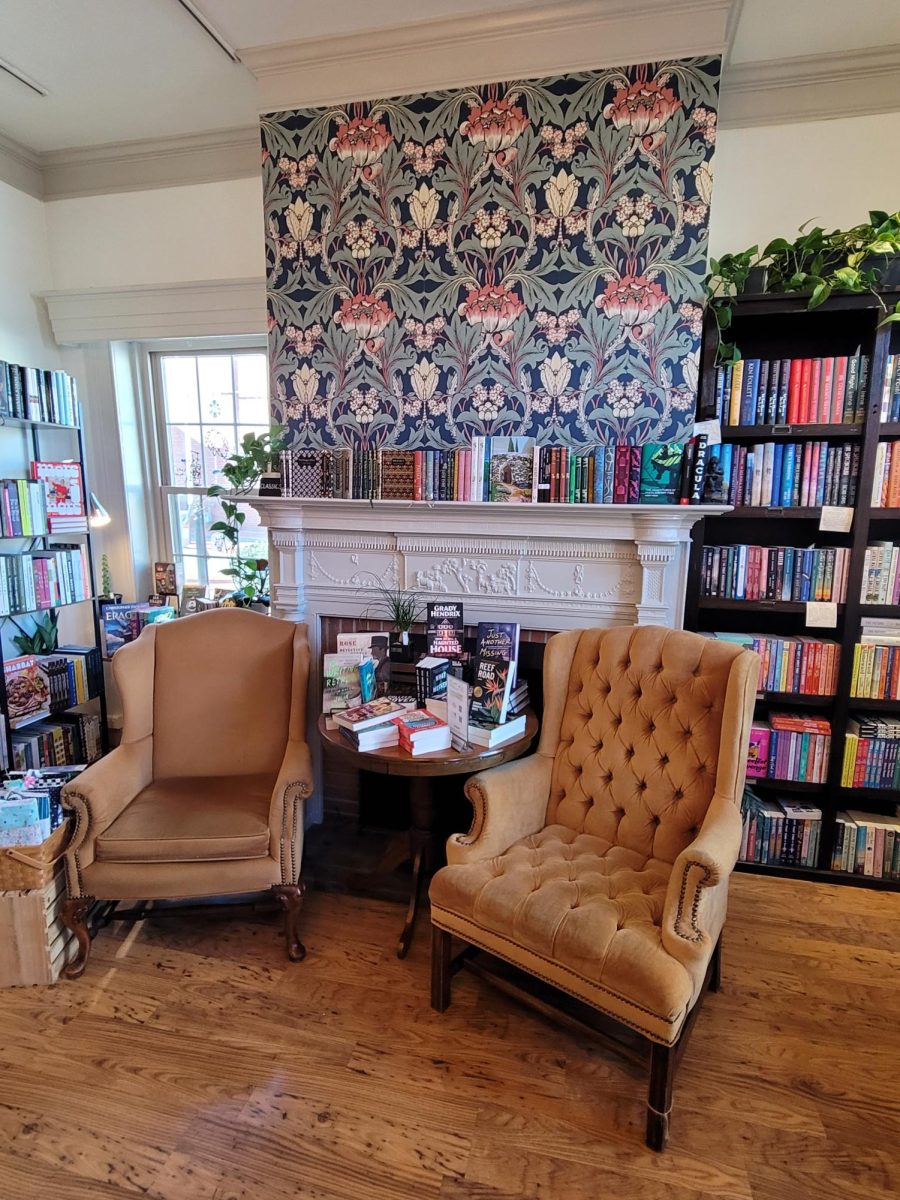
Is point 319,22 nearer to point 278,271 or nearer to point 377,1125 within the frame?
point 278,271

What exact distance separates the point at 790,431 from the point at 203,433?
2.79 metres

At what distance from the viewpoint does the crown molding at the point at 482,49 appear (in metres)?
2.06

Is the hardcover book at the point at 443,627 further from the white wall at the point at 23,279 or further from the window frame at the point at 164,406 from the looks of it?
the white wall at the point at 23,279

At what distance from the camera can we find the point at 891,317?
2.08 metres

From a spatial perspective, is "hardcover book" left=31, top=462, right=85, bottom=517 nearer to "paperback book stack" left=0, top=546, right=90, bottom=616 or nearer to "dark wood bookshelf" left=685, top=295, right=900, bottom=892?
"paperback book stack" left=0, top=546, right=90, bottom=616

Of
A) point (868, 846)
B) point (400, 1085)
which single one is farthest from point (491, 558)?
point (868, 846)

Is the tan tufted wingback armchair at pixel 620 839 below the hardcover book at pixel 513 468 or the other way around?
Answer: below

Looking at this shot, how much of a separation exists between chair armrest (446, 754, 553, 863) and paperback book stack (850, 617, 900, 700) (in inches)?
49.2

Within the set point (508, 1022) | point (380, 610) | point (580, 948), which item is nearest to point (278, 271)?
point (380, 610)

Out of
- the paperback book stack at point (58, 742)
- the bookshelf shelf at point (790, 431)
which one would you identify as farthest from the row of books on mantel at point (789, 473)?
the paperback book stack at point (58, 742)

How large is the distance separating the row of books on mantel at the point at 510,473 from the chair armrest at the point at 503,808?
95cm

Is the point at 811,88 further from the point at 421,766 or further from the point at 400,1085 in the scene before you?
the point at 400,1085

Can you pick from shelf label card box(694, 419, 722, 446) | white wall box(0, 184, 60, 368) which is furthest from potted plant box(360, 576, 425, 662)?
white wall box(0, 184, 60, 368)

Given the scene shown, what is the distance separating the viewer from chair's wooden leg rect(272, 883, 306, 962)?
6.61 feet
